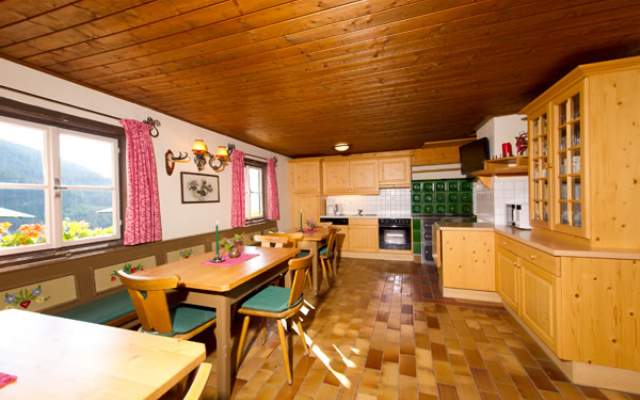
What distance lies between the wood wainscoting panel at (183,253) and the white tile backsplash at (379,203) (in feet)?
11.3

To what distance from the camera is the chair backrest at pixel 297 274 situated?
1.78 meters

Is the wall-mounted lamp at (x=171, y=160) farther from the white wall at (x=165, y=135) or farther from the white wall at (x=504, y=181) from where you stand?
the white wall at (x=504, y=181)

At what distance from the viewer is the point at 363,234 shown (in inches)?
211

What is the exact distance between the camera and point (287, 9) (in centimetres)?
135

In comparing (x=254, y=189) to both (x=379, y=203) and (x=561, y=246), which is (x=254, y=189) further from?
(x=561, y=246)

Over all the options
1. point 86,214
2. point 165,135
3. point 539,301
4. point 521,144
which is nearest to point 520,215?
point 521,144

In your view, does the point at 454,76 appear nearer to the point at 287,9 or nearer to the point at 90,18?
the point at 287,9

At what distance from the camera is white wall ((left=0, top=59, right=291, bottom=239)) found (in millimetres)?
1878

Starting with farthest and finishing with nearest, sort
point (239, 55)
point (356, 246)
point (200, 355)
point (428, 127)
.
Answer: point (356, 246)
point (428, 127)
point (239, 55)
point (200, 355)

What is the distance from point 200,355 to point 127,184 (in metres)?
2.34

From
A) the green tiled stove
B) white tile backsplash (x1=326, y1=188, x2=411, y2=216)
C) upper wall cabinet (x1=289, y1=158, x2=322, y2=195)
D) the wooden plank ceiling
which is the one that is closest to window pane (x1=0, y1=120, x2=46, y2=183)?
the wooden plank ceiling

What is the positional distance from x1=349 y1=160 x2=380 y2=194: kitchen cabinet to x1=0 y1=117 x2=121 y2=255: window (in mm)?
4136

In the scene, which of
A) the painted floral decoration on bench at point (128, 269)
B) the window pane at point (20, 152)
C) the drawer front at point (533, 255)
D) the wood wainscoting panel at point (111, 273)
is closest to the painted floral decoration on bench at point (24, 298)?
the wood wainscoting panel at point (111, 273)

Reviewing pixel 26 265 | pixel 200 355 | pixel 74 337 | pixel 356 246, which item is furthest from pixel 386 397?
pixel 356 246
